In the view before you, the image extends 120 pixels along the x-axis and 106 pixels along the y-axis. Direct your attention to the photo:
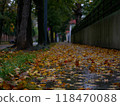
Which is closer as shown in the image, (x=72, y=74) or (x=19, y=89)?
(x=19, y=89)

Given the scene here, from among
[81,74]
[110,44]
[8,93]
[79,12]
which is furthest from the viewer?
[79,12]

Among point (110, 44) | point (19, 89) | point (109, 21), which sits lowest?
point (19, 89)

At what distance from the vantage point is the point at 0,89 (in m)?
3.59

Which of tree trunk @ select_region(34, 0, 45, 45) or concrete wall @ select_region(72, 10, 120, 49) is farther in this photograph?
tree trunk @ select_region(34, 0, 45, 45)

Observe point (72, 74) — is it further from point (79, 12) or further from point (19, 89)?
point (79, 12)

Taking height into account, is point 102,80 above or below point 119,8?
below

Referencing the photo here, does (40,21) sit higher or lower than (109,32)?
higher

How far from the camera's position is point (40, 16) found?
18.8 metres

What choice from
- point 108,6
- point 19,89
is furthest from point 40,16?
point 19,89

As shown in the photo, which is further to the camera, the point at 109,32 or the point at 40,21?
the point at 40,21

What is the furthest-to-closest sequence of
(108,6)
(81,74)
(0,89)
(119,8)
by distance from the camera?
(108,6) < (119,8) < (81,74) < (0,89)

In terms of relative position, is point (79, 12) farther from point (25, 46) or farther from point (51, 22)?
point (25, 46)

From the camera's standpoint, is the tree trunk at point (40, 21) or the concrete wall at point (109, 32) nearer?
the concrete wall at point (109, 32)

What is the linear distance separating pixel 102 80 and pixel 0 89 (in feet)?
7.12
